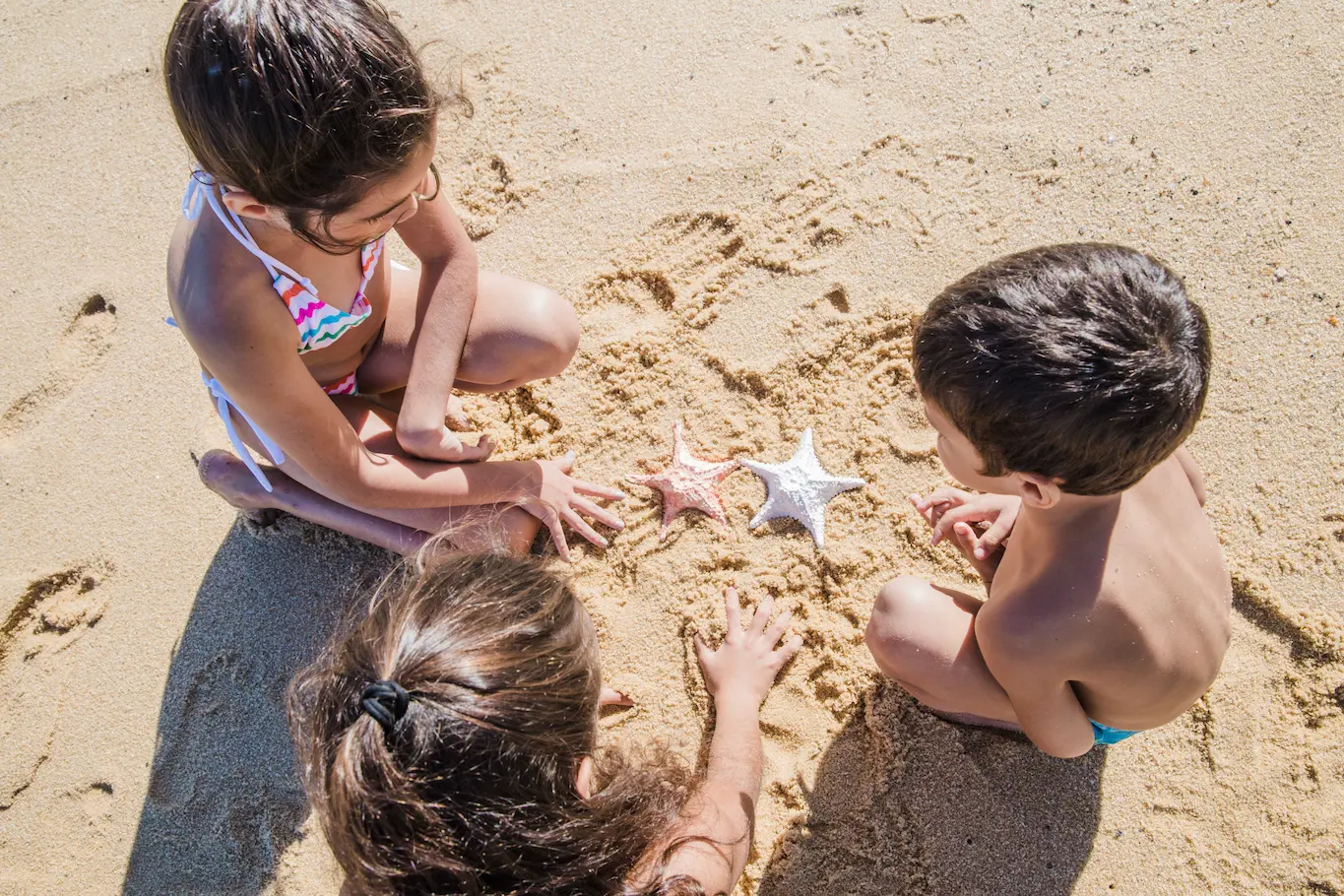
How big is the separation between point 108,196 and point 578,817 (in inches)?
127

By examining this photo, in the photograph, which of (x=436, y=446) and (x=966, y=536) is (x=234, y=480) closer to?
(x=436, y=446)

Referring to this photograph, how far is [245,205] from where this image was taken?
72.5 inches

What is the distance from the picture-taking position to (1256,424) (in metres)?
2.83

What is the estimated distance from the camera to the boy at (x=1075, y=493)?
1.75 meters

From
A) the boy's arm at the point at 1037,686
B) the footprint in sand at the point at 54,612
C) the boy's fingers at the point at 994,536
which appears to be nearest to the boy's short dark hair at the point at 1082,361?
the boy's arm at the point at 1037,686

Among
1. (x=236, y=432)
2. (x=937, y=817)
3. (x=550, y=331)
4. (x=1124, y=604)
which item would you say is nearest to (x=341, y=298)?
(x=236, y=432)

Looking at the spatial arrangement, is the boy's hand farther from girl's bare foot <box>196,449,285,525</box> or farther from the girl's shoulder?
girl's bare foot <box>196,449,285,525</box>

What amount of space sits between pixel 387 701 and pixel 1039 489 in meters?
1.45

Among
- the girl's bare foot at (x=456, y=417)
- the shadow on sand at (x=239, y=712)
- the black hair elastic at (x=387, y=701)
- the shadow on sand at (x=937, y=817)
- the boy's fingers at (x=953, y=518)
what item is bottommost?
the shadow on sand at (x=937, y=817)

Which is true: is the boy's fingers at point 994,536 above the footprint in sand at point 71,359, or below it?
below

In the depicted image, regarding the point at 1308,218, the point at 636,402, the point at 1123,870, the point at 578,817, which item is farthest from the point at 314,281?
the point at 1308,218

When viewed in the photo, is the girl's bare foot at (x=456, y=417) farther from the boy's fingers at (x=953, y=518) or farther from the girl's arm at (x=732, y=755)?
the boy's fingers at (x=953, y=518)

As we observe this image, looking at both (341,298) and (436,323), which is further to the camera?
(436,323)

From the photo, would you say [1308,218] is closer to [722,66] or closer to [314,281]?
[722,66]
